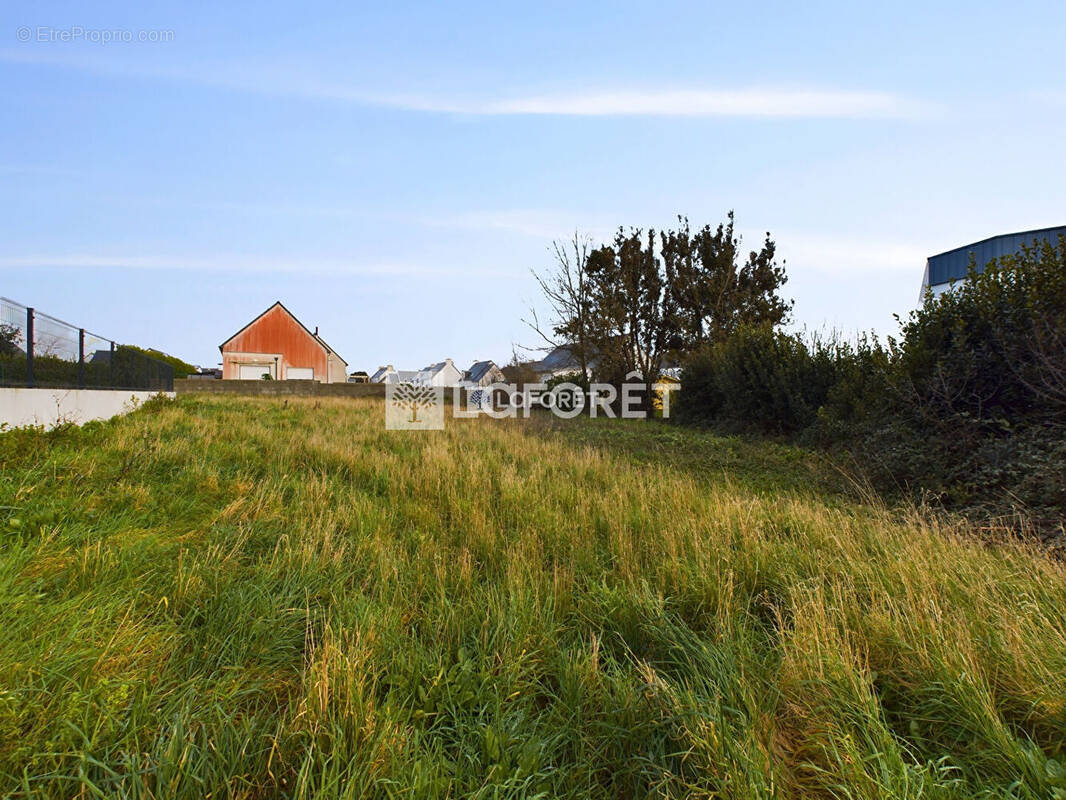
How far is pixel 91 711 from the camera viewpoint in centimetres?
188

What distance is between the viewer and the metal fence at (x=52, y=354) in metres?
7.70

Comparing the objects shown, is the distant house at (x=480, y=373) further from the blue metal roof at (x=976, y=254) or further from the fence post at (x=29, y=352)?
the fence post at (x=29, y=352)

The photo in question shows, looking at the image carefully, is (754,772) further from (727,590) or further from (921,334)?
(921,334)

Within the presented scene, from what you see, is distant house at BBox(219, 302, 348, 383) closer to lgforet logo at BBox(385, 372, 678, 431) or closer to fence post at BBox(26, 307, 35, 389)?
lgforet logo at BBox(385, 372, 678, 431)

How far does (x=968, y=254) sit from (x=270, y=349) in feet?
133

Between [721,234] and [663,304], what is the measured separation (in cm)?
551

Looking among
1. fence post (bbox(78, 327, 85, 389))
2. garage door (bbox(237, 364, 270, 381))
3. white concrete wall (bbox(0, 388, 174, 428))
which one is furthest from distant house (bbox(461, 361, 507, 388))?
fence post (bbox(78, 327, 85, 389))

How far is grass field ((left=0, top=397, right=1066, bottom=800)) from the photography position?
1.70 metres

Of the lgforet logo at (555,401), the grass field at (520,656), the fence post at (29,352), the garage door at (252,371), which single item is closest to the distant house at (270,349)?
the garage door at (252,371)

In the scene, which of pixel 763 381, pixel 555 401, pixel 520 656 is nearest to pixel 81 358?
pixel 520 656

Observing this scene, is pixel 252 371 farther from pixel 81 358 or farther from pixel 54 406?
pixel 54 406

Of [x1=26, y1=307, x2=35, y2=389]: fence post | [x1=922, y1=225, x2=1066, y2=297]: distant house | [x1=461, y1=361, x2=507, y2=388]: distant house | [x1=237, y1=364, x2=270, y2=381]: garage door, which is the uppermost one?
[x1=922, y1=225, x2=1066, y2=297]: distant house

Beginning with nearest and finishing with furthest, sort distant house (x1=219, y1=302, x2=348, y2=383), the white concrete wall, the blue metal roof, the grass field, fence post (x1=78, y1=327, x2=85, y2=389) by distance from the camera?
the grass field < the white concrete wall < fence post (x1=78, y1=327, x2=85, y2=389) < the blue metal roof < distant house (x1=219, y1=302, x2=348, y2=383)

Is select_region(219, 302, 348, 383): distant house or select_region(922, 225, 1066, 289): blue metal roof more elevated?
select_region(922, 225, 1066, 289): blue metal roof
